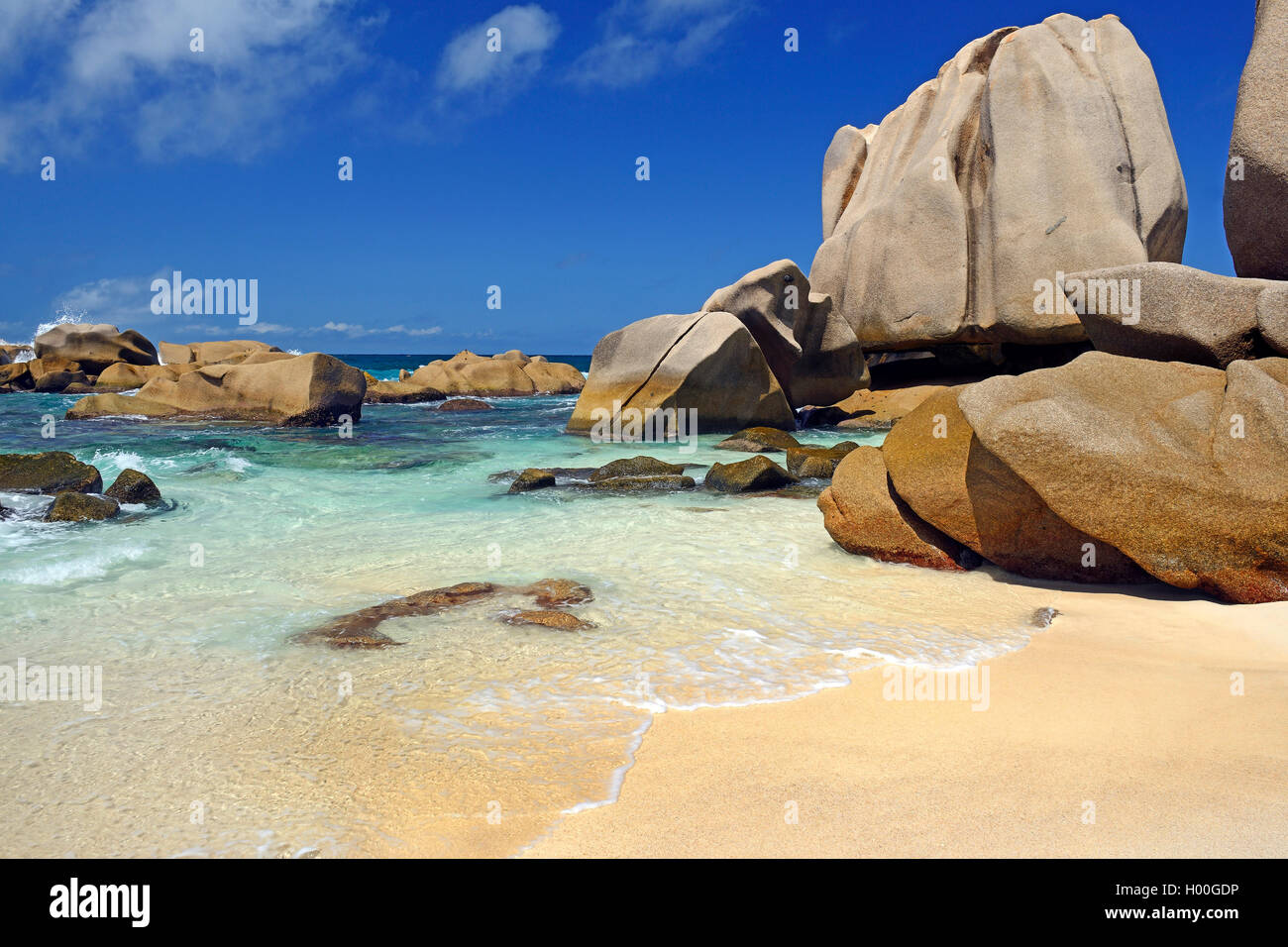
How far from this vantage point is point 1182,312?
5.26m

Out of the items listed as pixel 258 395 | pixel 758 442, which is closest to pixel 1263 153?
pixel 758 442

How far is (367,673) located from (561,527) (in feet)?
12.0

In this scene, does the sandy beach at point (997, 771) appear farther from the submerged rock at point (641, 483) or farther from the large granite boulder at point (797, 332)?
the large granite boulder at point (797, 332)

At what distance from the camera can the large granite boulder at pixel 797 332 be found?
A: 16.2 metres

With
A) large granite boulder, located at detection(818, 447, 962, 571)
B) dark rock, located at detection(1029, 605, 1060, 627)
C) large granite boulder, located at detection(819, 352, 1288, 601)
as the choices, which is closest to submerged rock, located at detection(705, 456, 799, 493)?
large granite boulder, located at detection(818, 447, 962, 571)

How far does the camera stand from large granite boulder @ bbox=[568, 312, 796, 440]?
14.8 meters

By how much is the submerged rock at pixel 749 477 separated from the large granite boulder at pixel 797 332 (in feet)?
23.3

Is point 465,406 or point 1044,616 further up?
point 465,406

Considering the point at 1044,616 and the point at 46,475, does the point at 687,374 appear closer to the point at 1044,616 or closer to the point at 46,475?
the point at 46,475

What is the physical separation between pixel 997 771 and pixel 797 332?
1532 cm

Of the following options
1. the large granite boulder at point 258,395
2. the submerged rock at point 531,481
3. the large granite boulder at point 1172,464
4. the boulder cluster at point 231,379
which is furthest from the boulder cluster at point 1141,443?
the boulder cluster at point 231,379

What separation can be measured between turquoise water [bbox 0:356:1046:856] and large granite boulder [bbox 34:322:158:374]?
2881 centimetres

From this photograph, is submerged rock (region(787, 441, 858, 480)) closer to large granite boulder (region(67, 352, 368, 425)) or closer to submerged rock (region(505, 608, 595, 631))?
submerged rock (region(505, 608, 595, 631))
